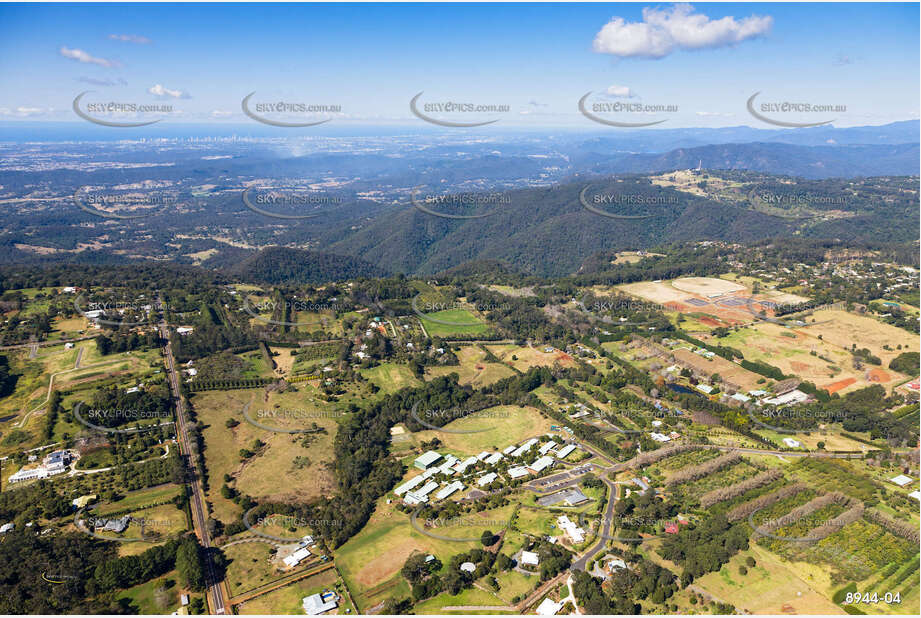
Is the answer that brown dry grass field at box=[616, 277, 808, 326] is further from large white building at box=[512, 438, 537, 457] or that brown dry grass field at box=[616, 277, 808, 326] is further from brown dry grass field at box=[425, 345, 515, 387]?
large white building at box=[512, 438, 537, 457]

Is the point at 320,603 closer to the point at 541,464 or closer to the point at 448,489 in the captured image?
the point at 448,489

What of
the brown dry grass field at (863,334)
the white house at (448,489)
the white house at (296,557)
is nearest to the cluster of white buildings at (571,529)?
the white house at (448,489)

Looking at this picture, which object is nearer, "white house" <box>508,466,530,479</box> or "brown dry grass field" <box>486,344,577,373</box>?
"white house" <box>508,466,530,479</box>

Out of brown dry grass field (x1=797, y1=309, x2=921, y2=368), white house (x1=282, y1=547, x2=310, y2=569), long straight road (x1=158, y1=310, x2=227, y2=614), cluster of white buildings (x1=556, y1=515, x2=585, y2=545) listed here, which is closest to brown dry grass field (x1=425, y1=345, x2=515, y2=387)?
cluster of white buildings (x1=556, y1=515, x2=585, y2=545)

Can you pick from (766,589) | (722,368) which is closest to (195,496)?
(766,589)

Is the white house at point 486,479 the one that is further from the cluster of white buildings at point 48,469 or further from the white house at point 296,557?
the cluster of white buildings at point 48,469

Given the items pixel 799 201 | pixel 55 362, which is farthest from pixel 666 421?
pixel 799 201
